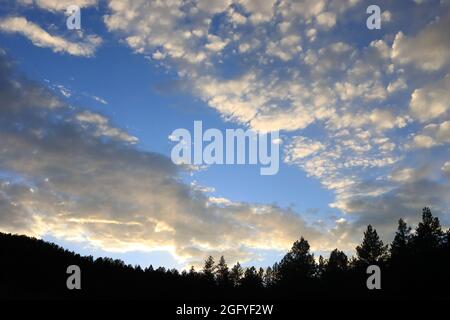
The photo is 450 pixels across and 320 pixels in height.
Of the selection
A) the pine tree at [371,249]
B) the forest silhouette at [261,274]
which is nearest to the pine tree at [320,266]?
the forest silhouette at [261,274]

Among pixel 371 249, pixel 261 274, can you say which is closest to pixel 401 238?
pixel 371 249

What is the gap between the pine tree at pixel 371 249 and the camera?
7919 cm

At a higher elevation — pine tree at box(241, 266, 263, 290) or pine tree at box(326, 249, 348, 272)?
pine tree at box(326, 249, 348, 272)

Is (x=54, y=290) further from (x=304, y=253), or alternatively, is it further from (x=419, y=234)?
(x=419, y=234)

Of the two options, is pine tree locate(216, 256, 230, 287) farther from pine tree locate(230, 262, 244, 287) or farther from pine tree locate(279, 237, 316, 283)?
pine tree locate(279, 237, 316, 283)

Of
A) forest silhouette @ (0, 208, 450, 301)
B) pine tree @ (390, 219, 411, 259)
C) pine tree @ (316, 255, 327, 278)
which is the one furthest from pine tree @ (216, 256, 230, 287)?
pine tree @ (390, 219, 411, 259)

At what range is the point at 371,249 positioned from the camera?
80062mm

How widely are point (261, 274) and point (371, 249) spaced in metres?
59.0

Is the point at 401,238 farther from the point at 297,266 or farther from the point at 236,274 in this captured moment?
the point at 236,274

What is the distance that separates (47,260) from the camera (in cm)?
11981

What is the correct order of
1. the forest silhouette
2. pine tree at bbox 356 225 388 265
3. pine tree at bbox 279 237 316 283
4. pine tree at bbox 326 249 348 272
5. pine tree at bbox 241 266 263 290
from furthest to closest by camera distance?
pine tree at bbox 241 266 263 290
pine tree at bbox 326 249 348 272
pine tree at bbox 279 237 316 283
pine tree at bbox 356 225 388 265
the forest silhouette

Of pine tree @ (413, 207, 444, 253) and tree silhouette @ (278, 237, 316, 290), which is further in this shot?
tree silhouette @ (278, 237, 316, 290)

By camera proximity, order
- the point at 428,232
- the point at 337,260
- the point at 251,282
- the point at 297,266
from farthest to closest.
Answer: the point at 251,282, the point at 337,260, the point at 297,266, the point at 428,232

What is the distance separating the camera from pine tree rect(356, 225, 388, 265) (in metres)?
79.2
